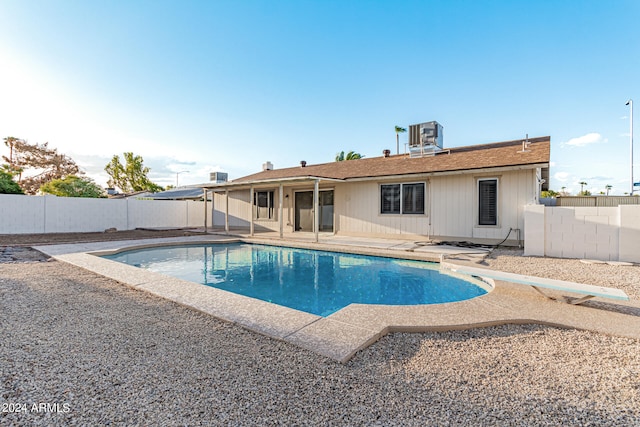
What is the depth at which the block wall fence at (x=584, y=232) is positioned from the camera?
22.1 feet

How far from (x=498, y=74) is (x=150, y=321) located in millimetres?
13997

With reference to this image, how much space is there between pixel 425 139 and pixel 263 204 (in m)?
8.63

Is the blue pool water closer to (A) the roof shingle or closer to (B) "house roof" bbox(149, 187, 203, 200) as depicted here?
(A) the roof shingle

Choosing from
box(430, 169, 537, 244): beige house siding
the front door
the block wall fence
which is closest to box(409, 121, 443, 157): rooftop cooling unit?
box(430, 169, 537, 244): beige house siding

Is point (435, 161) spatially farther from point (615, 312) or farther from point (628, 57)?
point (628, 57)

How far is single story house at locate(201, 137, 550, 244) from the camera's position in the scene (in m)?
9.16

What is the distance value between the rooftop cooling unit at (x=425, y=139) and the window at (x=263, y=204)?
7.40 metres

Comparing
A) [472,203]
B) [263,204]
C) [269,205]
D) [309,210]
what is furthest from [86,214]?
[472,203]

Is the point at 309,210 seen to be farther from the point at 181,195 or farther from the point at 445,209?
the point at 181,195

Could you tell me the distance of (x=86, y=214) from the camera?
50.2 feet

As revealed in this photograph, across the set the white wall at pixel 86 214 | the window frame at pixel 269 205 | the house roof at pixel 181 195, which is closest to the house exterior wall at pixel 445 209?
the window frame at pixel 269 205

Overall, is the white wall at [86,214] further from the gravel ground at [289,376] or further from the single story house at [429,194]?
the gravel ground at [289,376]

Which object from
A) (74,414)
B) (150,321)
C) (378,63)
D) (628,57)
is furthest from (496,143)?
(74,414)

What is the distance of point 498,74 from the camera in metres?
11.7
